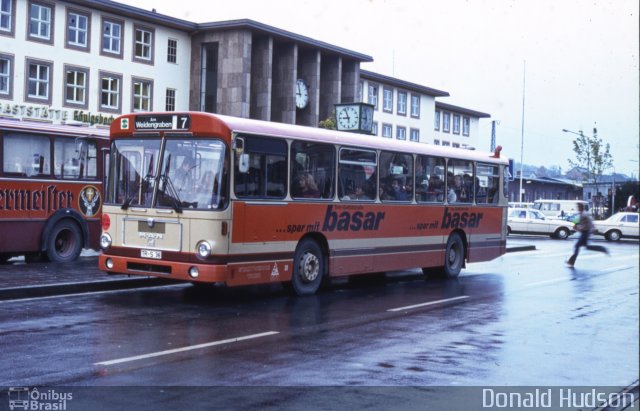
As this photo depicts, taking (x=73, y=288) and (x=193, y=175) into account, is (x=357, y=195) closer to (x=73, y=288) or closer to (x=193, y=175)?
(x=193, y=175)

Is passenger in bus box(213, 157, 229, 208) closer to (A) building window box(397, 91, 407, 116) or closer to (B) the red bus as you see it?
(B) the red bus

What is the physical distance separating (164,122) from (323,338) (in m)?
4.93

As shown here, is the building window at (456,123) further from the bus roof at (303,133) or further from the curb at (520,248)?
the bus roof at (303,133)

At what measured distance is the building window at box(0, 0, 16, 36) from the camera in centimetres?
4384

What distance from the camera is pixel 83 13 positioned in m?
48.0

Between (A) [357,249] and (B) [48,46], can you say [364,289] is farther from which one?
(B) [48,46]

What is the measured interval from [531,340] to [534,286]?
7597 mm

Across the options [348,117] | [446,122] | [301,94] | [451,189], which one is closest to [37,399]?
[451,189]

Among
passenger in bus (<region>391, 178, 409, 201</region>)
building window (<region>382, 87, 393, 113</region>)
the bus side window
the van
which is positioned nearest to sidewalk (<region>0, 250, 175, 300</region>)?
the bus side window

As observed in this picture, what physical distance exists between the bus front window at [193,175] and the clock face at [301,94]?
153ft

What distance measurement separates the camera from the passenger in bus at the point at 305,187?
14.5 m

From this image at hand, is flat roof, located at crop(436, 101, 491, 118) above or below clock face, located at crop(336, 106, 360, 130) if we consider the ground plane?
above

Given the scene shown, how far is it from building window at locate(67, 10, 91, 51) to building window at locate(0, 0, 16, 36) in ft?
11.6

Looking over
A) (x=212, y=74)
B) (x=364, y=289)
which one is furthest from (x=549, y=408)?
(x=212, y=74)
